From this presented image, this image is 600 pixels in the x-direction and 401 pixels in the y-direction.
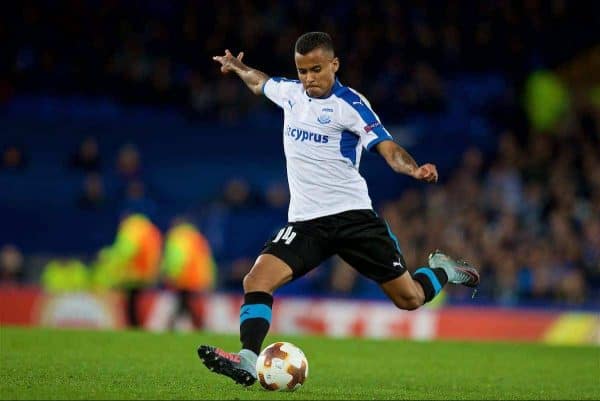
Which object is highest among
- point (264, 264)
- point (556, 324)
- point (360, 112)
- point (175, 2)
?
point (175, 2)

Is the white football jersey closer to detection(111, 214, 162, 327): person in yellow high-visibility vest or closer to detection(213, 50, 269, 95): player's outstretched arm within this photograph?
detection(213, 50, 269, 95): player's outstretched arm

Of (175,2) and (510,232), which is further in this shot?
(175,2)

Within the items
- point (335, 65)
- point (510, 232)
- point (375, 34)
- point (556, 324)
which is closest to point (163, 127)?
point (375, 34)

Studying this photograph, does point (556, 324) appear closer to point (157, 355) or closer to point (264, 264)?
point (157, 355)

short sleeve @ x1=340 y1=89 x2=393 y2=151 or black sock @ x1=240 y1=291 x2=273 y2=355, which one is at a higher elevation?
short sleeve @ x1=340 y1=89 x2=393 y2=151

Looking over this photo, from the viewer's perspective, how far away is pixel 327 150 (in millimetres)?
7598

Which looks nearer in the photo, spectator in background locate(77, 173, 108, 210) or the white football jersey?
the white football jersey

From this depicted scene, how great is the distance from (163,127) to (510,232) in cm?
689

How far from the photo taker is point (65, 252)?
1886cm

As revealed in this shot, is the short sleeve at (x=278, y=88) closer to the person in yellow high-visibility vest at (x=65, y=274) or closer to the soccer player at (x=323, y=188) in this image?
the soccer player at (x=323, y=188)

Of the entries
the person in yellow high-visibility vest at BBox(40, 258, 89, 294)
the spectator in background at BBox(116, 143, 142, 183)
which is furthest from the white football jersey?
the spectator in background at BBox(116, 143, 142, 183)

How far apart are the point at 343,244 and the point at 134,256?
Result: 30.5 ft

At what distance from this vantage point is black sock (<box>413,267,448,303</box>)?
8.30 metres

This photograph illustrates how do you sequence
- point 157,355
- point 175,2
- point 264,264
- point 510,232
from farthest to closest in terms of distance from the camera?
point 175,2
point 510,232
point 157,355
point 264,264
